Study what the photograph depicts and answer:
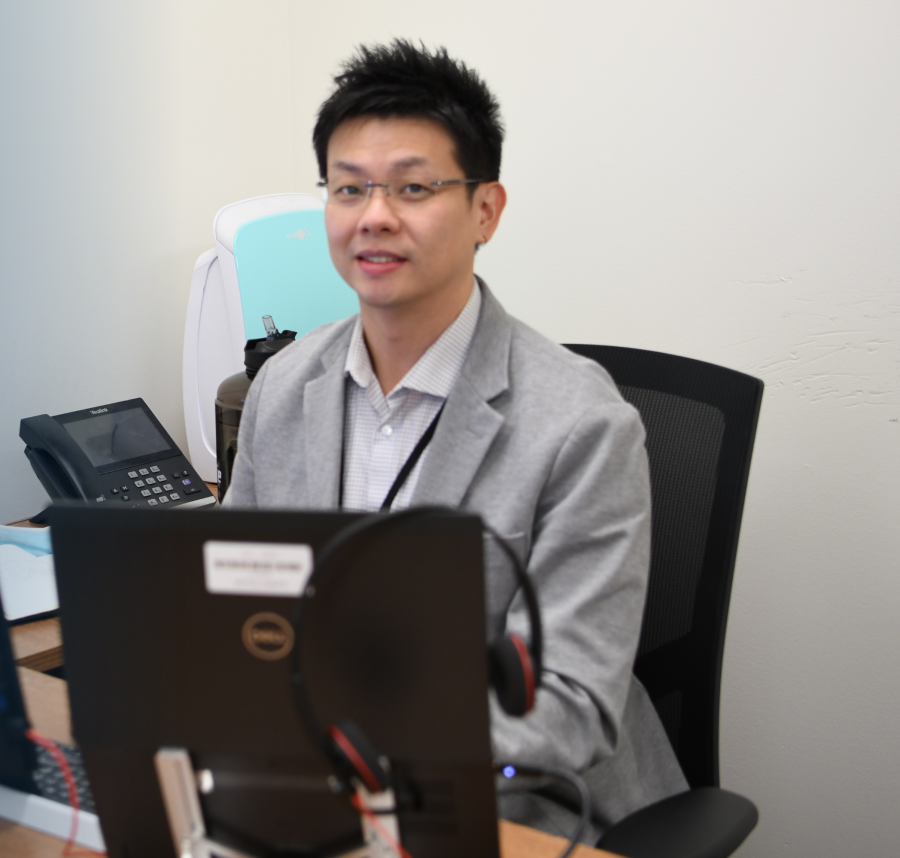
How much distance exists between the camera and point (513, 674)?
622mm

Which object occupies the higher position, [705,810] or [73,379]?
[73,379]

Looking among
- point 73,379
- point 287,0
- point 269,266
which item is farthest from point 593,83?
point 73,379

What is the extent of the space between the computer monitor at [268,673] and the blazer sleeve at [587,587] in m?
0.28

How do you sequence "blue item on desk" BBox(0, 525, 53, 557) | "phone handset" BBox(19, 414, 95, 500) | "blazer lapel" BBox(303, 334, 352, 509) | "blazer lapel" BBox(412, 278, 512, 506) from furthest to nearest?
"phone handset" BBox(19, 414, 95, 500), "blue item on desk" BBox(0, 525, 53, 557), "blazer lapel" BBox(303, 334, 352, 509), "blazer lapel" BBox(412, 278, 512, 506)

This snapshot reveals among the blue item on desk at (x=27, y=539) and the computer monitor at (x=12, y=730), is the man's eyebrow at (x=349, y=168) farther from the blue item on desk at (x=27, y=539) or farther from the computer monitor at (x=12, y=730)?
the blue item on desk at (x=27, y=539)

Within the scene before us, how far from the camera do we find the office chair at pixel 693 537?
3.80 ft

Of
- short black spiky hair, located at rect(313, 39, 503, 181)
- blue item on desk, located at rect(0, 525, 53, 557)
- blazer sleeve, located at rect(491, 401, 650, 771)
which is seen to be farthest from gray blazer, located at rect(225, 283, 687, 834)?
blue item on desk, located at rect(0, 525, 53, 557)

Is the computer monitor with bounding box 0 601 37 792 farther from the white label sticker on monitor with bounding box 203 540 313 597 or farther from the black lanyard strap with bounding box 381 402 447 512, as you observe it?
the black lanyard strap with bounding box 381 402 447 512

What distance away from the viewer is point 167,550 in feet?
1.97

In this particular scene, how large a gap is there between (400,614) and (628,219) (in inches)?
55.9

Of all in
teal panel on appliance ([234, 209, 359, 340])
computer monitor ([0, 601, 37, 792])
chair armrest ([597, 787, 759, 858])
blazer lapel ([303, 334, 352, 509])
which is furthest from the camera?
teal panel on appliance ([234, 209, 359, 340])

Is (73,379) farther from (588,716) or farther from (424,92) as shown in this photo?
(588,716)

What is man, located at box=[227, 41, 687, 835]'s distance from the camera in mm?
996

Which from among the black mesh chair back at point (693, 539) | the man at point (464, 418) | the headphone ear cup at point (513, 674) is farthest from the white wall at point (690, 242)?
the headphone ear cup at point (513, 674)
